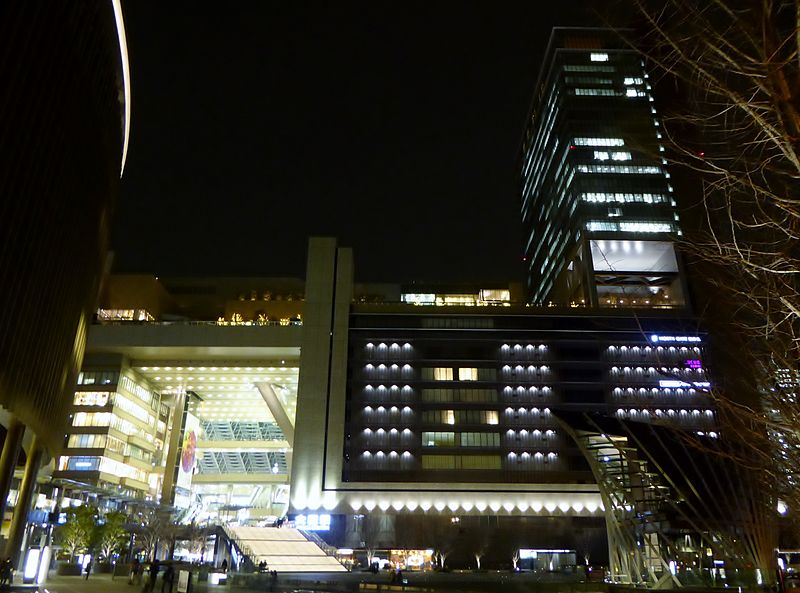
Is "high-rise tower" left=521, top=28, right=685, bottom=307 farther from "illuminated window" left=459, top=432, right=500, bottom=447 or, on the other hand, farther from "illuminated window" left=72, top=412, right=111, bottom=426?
"illuminated window" left=72, top=412, right=111, bottom=426

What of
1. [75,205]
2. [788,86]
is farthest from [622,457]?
[75,205]

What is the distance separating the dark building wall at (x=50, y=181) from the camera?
80.9ft

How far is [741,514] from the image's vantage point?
26.2m


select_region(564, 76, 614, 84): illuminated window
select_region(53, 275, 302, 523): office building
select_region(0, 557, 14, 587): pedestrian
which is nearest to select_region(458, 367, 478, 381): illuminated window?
select_region(53, 275, 302, 523): office building

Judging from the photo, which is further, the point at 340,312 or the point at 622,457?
the point at 340,312

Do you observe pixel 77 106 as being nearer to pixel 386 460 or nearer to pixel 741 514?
pixel 741 514

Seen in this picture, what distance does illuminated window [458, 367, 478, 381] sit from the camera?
8712cm

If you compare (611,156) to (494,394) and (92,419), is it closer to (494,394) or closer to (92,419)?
(494,394)

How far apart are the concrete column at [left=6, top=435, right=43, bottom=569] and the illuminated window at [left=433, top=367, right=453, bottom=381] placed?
55.2m

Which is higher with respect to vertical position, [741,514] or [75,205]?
[75,205]

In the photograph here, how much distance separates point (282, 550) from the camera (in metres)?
50.6

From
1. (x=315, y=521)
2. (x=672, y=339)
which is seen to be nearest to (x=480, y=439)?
(x=315, y=521)

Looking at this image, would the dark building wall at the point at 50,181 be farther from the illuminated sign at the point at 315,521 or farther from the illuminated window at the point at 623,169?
the illuminated window at the point at 623,169

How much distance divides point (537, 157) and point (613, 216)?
128ft
